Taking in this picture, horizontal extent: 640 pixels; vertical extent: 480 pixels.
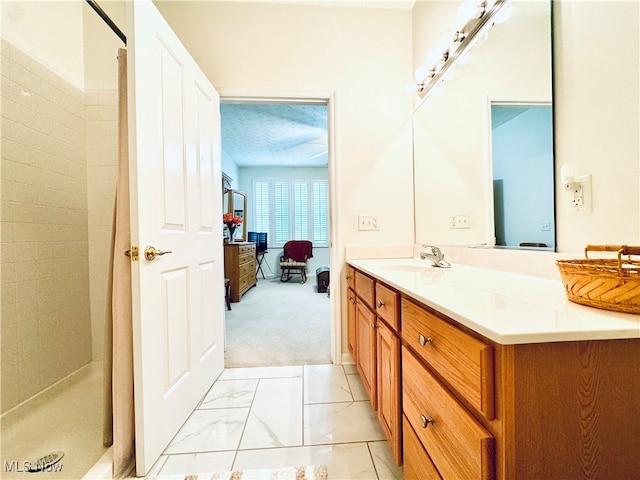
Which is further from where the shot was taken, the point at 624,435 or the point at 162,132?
the point at 162,132

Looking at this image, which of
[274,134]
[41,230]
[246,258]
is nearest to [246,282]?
[246,258]

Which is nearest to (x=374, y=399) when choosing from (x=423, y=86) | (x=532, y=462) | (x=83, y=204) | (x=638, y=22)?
(x=532, y=462)

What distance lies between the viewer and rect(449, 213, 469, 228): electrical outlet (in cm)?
147

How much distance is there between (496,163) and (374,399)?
1.22 m

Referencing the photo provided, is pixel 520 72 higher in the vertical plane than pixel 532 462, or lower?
higher

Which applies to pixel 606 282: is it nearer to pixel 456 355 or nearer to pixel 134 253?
pixel 456 355

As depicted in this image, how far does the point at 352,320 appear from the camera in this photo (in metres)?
1.71

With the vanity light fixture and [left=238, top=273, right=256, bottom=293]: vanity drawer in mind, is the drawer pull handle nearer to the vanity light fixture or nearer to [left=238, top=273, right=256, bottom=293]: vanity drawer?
the vanity light fixture

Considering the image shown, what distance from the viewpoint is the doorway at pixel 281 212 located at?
2088 mm

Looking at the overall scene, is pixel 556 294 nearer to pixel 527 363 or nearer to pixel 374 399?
pixel 527 363

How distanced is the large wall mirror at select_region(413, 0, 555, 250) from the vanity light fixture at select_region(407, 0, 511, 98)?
4 cm

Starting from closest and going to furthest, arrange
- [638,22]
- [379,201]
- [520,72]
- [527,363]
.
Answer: [527,363], [638,22], [520,72], [379,201]

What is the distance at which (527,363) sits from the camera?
0.45 metres

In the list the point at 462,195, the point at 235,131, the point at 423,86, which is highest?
the point at 235,131
